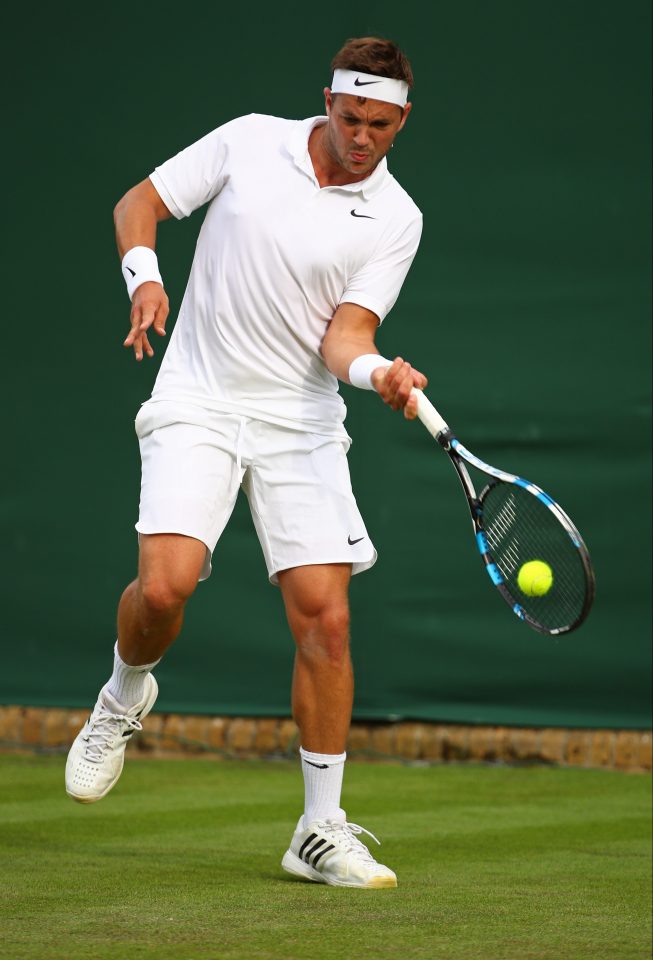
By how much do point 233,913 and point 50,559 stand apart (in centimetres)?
369

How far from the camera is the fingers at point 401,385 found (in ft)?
11.9

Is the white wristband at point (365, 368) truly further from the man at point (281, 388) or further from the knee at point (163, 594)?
the knee at point (163, 594)

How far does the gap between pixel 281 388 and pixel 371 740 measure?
291 cm

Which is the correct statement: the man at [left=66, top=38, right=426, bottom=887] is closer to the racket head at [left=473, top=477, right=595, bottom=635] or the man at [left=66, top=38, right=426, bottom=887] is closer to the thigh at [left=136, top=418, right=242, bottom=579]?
the thigh at [left=136, top=418, right=242, bottom=579]

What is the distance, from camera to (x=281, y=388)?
4.00m

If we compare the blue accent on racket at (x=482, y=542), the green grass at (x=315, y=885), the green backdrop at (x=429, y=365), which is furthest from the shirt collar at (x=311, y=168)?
the green backdrop at (x=429, y=365)

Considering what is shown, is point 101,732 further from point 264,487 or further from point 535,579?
point 535,579

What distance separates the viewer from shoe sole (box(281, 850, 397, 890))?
12.3ft

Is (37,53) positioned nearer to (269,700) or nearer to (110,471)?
(110,471)

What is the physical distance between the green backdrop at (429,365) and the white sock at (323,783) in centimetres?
261

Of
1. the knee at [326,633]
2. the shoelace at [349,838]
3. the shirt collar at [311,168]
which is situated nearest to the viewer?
the shoelace at [349,838]

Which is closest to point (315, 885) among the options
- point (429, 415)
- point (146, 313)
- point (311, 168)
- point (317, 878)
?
point (317, 878)

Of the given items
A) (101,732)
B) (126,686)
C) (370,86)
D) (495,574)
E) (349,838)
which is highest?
(370,86)

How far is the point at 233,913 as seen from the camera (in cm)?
336
